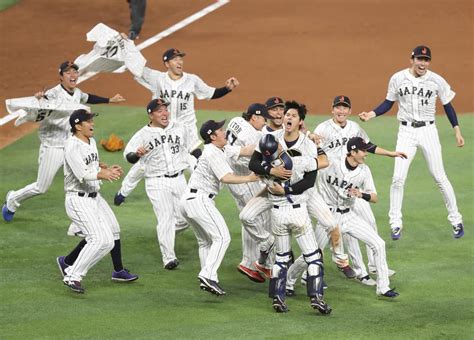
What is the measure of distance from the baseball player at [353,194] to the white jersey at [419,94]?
1979 mm

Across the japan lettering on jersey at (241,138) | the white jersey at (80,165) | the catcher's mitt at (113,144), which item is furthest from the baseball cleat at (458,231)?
the catcher's mitt at (113,144)

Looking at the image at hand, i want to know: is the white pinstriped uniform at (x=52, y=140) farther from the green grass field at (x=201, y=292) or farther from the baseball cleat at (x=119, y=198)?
the baseball cleat at (x=119, y=198)

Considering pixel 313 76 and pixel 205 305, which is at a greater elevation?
pixel 313 76

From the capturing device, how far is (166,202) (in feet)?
44.5

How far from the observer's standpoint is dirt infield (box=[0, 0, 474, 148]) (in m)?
22.3

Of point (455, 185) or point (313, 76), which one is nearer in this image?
point (455, 185)

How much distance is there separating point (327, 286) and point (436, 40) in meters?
12.9

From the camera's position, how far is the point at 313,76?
75.4 feet

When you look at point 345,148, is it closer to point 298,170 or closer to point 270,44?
point 298,170

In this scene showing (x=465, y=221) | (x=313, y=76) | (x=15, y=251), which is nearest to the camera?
(x=15, y=251)

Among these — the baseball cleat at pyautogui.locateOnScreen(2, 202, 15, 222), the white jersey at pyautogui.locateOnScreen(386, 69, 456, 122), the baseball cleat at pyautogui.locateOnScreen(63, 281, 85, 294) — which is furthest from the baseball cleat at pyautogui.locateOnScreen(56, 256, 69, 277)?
the white jersey at pyautogui.locateOnScreen(386, 69, 456, 122)

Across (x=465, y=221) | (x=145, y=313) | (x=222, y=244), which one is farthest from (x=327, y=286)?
(x=465, y=221)

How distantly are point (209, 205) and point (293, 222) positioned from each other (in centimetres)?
123

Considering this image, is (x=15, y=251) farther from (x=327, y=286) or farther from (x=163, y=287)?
(x=327, y=286)
